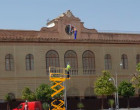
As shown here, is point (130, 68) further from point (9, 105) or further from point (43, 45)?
point (9, 105)

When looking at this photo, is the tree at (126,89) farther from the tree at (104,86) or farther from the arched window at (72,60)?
the arched window at (72,60)

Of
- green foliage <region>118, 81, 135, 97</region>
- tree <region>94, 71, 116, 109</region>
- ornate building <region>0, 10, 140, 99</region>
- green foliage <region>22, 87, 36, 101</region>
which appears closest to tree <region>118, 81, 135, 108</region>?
green foliage <region>118, 81, 135, 97</region>

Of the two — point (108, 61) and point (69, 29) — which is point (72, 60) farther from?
point (108, 61)

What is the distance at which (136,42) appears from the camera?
5938 centimetres

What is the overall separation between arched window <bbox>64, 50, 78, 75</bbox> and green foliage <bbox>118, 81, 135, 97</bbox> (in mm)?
6406

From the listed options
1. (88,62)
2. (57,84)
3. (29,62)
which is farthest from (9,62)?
(57,84)

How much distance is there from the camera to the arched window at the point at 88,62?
55.7 metres

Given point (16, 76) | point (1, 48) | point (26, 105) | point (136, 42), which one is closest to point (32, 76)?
point (16, 76)

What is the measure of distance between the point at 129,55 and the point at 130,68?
6.30 feet

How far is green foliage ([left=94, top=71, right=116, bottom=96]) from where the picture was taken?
5169 cm

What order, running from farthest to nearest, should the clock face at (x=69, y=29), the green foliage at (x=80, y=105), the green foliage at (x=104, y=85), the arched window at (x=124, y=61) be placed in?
the arched window at (x=124, y=61), the clock face at (x=69, y=29), the green foliage at (x=80, y=105), the green foliage at (x=104, y=85)

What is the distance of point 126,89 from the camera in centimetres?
5353

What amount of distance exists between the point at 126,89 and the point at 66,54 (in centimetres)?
943

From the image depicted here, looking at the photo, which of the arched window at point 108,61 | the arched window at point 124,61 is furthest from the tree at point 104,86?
the arched window at point 124,61
